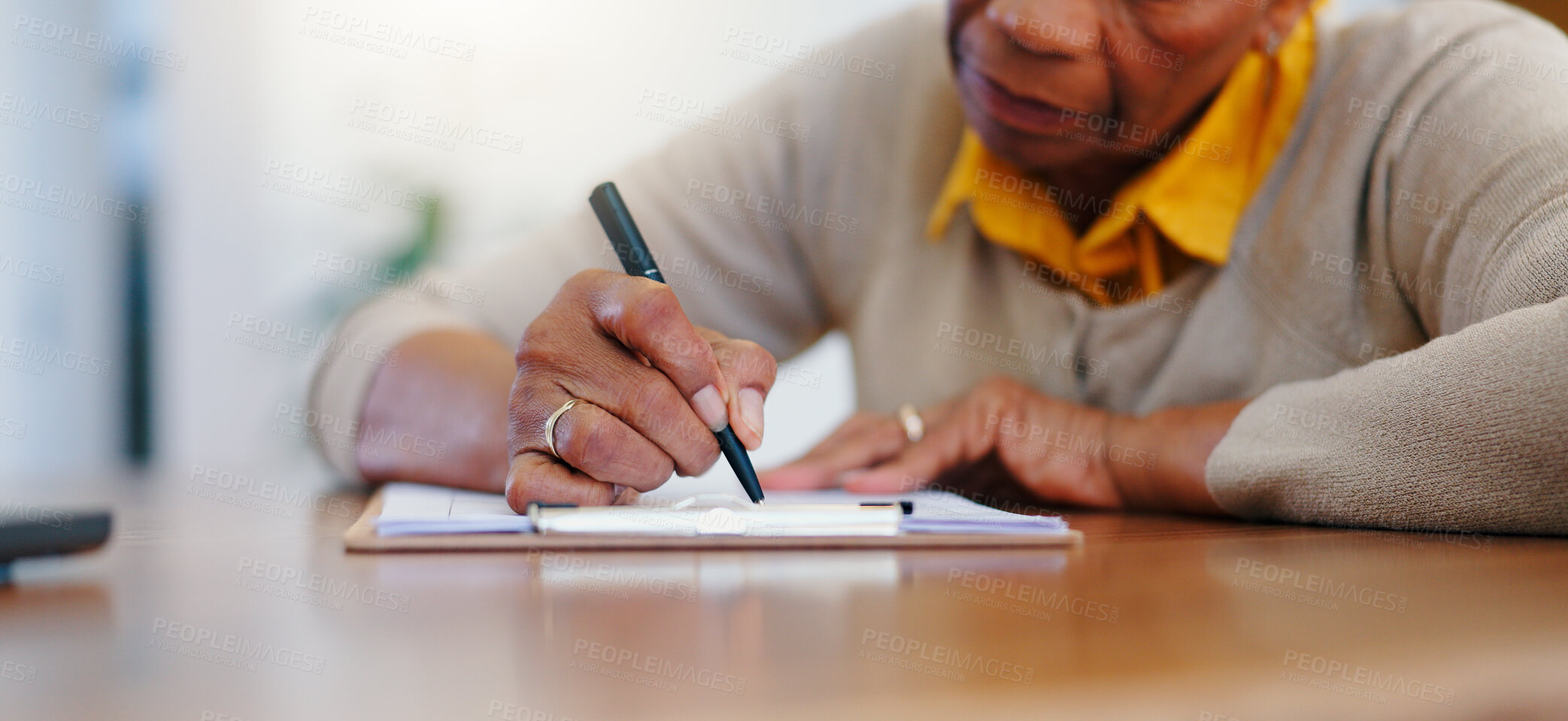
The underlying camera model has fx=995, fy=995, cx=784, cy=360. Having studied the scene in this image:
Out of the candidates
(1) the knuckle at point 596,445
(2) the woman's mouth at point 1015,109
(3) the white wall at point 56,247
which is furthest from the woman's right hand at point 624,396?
(3) the white wall at point 56,247

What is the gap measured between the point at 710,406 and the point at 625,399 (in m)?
0.05

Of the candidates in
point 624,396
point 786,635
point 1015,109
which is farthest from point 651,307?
point 1015,109

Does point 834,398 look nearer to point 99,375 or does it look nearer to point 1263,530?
point 1263,530

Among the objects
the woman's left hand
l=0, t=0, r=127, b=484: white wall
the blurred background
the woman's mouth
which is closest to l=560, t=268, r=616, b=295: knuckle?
the woman's left hand

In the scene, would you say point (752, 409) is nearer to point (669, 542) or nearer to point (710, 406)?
point (710, 406)

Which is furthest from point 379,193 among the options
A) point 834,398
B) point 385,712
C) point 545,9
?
point 385,712

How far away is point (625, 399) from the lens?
1.86 ft

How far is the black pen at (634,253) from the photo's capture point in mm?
567

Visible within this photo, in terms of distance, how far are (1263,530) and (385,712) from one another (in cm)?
52

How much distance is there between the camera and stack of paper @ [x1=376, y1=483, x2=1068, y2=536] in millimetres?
469

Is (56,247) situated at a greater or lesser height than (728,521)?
greater

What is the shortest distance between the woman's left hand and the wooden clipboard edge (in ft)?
0.82

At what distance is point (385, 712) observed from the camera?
21 cm

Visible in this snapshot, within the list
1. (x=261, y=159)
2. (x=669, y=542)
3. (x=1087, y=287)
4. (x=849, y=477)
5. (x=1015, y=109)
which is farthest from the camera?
(x=261, y=159)
